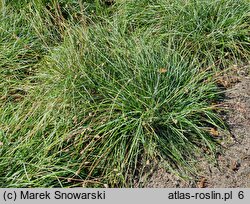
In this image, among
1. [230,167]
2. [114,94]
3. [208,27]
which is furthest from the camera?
[208,27]

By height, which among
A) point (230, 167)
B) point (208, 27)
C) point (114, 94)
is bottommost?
point (230, 167)

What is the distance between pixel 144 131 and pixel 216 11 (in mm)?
1784

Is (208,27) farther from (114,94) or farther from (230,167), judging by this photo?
(230,167)

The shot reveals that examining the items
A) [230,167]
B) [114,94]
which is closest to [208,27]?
[114,94]

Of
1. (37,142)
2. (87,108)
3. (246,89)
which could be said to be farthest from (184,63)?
(37,142)

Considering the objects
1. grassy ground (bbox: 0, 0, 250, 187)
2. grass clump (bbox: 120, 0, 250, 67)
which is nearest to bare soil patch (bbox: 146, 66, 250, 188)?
grassy ground (bbox: 0, 0, 250, 187)

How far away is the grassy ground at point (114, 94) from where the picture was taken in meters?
3.58

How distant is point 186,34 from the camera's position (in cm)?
459

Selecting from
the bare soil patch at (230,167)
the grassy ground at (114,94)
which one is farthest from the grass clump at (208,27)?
the bare soil patch at (230,167)

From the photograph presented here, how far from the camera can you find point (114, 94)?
152 inches

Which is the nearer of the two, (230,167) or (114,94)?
(230,167)

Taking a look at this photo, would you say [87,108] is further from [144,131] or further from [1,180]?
[1,180]

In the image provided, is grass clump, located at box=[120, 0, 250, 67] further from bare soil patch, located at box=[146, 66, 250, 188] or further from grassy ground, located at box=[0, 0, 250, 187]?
bare soil patch, located at box=[146, 66, 250, 188]

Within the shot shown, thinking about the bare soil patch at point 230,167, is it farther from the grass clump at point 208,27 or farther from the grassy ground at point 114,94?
the grass clump at point 208,27
